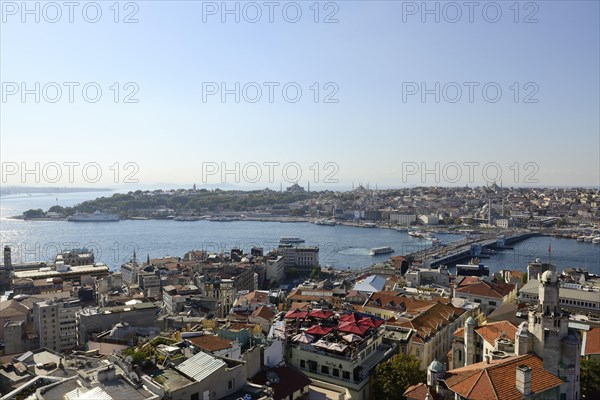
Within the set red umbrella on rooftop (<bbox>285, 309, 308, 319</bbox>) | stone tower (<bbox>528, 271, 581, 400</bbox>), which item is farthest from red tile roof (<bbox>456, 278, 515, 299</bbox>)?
stone tower (<bbox>528, 271, 581, 400</bbox>)

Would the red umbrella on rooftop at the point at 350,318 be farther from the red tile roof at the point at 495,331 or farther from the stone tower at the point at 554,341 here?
the stone tower at the point at 554,341

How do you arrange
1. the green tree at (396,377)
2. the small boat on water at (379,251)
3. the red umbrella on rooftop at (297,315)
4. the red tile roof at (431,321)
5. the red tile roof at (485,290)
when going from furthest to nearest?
the small boat on water at (379,251) < the red tile roof at (485,290) < the red umbrella on rooftop at (297,315) < the red tile roof at (431,321) < the green tree at (396,377)

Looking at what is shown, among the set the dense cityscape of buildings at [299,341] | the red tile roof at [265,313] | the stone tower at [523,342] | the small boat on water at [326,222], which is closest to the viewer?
the dense cityscape of buildings at [299,341]

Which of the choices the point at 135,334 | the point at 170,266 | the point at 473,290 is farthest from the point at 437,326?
the point at 170,266

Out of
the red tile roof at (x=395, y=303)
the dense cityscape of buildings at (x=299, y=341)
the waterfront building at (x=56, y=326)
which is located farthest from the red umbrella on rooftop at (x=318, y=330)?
the waterfront building at (x=56, y=326)

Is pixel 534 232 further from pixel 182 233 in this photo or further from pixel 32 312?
pixel 32 312

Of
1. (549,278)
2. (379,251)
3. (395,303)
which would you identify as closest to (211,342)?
(549,278)

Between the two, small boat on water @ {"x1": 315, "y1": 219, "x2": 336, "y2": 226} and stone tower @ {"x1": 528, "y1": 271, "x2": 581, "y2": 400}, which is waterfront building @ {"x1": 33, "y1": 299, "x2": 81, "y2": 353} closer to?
stone tower @ {"x1": 528, "y1": 271, "x2": 581, "y2": 400}
